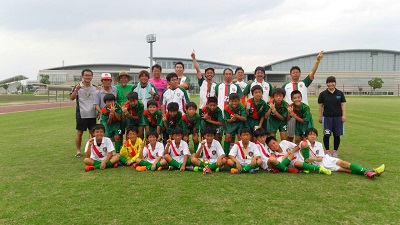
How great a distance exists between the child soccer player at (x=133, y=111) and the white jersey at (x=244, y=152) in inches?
83.0

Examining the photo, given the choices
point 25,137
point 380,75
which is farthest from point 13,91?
point 380,75

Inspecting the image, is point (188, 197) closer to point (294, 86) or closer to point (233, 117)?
point (233, 117)

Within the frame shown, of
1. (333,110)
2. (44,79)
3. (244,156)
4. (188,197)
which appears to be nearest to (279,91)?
(333,110)

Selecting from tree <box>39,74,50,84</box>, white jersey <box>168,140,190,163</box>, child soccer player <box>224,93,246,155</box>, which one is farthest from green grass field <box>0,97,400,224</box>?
tree <box>39,74,50,84</box>

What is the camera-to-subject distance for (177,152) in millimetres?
5367

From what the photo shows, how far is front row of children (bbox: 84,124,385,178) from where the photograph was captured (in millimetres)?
4957

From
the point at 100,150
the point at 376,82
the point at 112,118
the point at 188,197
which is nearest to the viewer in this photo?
the point at 188,197

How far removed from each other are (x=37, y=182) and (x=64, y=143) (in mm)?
3855

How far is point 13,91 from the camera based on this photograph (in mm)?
87812

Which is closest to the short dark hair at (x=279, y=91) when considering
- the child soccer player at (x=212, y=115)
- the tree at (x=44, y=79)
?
the child soccer player at (x=212, y=115)

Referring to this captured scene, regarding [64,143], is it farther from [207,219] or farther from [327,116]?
[327,116]

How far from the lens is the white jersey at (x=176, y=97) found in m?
6.27

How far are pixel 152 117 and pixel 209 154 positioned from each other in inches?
59.1

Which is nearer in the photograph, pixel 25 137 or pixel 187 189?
pixel 187 189
